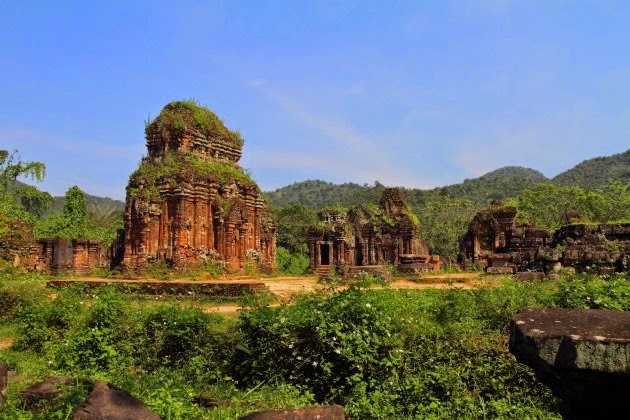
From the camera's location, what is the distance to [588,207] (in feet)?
146

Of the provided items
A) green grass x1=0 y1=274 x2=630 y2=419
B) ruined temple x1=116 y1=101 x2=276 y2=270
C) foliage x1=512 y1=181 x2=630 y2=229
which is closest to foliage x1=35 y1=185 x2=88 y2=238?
ruined temple x1=116 y1=101 x2=276 y2=270

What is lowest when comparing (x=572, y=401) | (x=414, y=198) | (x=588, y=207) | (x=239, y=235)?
(x=572, y=401)

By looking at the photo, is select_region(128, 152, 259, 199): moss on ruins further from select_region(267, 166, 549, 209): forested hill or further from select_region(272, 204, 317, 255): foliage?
select_region(267, 166, 549, 209): forested hill

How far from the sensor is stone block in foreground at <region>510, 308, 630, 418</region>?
2727 millimetres

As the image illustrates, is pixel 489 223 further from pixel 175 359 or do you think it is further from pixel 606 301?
pixel 175 359

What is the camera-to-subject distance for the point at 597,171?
345 ft

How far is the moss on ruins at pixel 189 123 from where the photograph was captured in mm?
21984

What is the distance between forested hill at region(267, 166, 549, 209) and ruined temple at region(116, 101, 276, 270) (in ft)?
114

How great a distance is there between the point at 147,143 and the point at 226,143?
11.7ft

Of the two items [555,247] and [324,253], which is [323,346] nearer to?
[555,247]

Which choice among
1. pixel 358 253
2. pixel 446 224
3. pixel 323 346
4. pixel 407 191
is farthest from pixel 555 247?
pixel 407 191

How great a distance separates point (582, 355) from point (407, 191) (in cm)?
8809

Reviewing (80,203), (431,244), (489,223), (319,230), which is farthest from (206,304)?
(431,244)

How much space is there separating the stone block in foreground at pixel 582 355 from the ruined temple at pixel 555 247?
10996 millimetres
